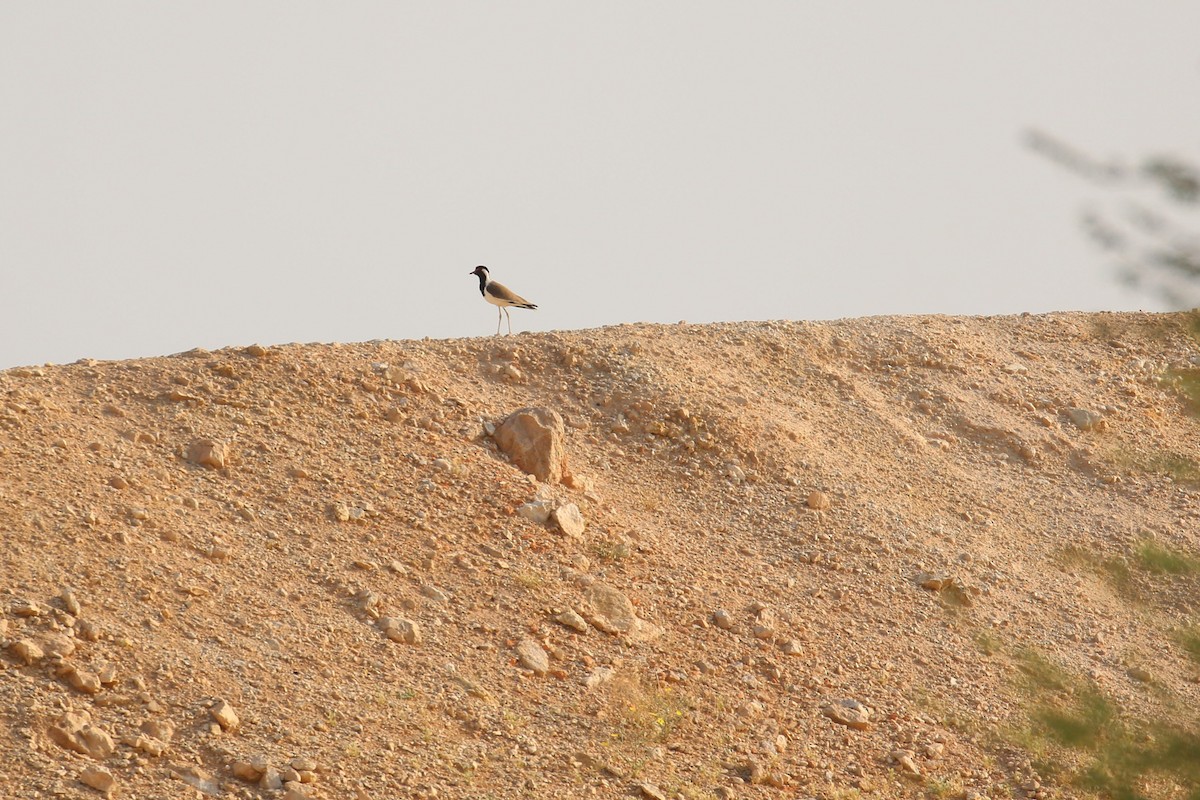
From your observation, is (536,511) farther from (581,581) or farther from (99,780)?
(99,780)

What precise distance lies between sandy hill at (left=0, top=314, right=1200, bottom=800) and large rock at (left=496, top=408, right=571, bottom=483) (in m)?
0.13

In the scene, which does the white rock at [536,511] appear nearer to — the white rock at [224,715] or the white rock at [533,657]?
the white rock at [533,657]

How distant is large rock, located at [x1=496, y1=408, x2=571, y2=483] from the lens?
11680mm

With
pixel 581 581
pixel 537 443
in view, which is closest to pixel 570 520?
pixel 581 581

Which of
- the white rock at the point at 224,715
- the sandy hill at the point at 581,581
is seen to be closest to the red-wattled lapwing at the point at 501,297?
the sandy hill at the point at 581,581

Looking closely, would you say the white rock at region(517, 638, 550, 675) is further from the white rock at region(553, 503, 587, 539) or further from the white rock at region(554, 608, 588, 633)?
the white rock at region(553, 503, 587, 539)

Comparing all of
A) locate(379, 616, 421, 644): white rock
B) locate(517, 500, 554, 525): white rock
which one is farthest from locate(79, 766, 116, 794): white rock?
locate(517, 500, 554, 525): white rock

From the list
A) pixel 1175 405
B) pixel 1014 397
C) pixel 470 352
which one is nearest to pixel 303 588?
pixel 470 352

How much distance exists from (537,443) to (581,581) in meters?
1.67

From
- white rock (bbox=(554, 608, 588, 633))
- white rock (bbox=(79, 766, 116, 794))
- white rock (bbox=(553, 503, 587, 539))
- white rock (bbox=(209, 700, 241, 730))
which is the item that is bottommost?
white rock (bbox=(79, 766, 116, 794))

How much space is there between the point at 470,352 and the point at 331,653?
16.2 feet

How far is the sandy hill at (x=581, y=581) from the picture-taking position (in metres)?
8.02

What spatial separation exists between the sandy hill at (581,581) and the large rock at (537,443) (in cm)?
13

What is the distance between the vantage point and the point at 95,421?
10.7 meters
